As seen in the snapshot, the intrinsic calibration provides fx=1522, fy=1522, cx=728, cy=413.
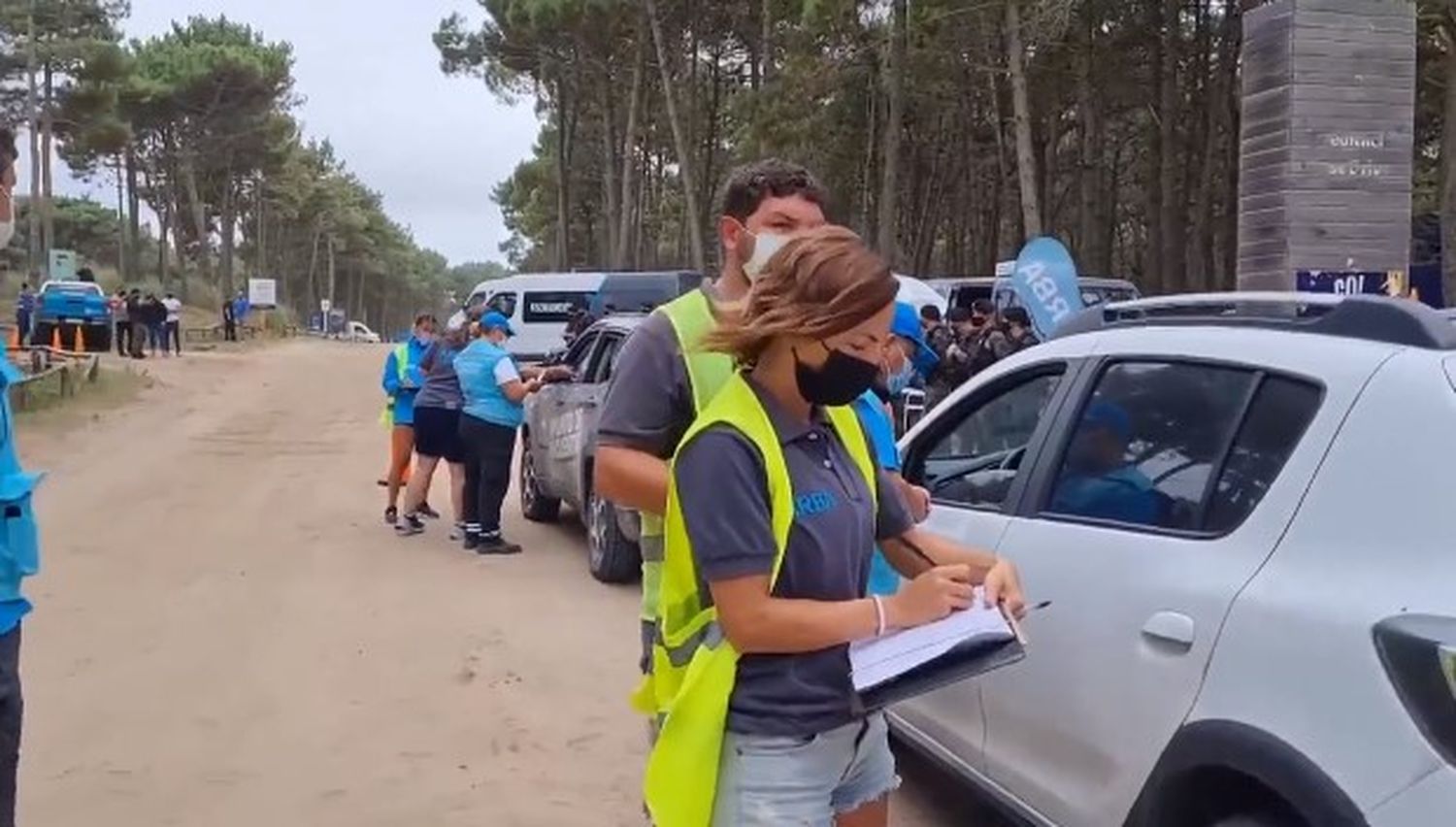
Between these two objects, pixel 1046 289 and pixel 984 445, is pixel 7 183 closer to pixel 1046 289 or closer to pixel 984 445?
pixel 984 445

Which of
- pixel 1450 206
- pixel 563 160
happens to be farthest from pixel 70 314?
pixel 1450 206

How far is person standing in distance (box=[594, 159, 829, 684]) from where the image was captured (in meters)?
3.10

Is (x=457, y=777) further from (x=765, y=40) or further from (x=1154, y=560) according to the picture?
(x=765, y=40)

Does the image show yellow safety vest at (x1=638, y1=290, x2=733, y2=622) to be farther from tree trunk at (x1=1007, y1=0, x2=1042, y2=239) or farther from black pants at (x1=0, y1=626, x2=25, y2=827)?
tree trunk at (x1=1007, y1=0, x2=1042, y2=239)

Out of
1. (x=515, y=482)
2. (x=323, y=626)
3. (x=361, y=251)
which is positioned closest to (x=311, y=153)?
(x=361, y=251)

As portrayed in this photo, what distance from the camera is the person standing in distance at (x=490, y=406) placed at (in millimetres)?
9727

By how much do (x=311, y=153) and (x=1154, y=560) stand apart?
312 ft

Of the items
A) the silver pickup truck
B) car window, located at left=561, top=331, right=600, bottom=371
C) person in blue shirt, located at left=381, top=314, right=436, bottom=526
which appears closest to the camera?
the silver pickup truck

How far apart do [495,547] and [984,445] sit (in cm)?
592

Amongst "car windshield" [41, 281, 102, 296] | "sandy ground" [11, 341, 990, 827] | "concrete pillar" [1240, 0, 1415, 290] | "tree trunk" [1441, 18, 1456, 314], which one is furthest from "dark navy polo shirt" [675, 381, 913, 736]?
"car windshield" [41, 281, 102, 296]

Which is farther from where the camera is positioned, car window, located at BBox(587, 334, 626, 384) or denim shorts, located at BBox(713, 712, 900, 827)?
car window, located at BBox(587, 334, 626, 384)

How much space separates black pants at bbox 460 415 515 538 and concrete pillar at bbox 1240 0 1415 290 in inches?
207

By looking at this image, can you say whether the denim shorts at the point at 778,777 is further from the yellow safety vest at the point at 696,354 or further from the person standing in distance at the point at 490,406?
the person standing in distance at the point at 490,406

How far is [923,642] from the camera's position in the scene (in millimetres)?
2449
